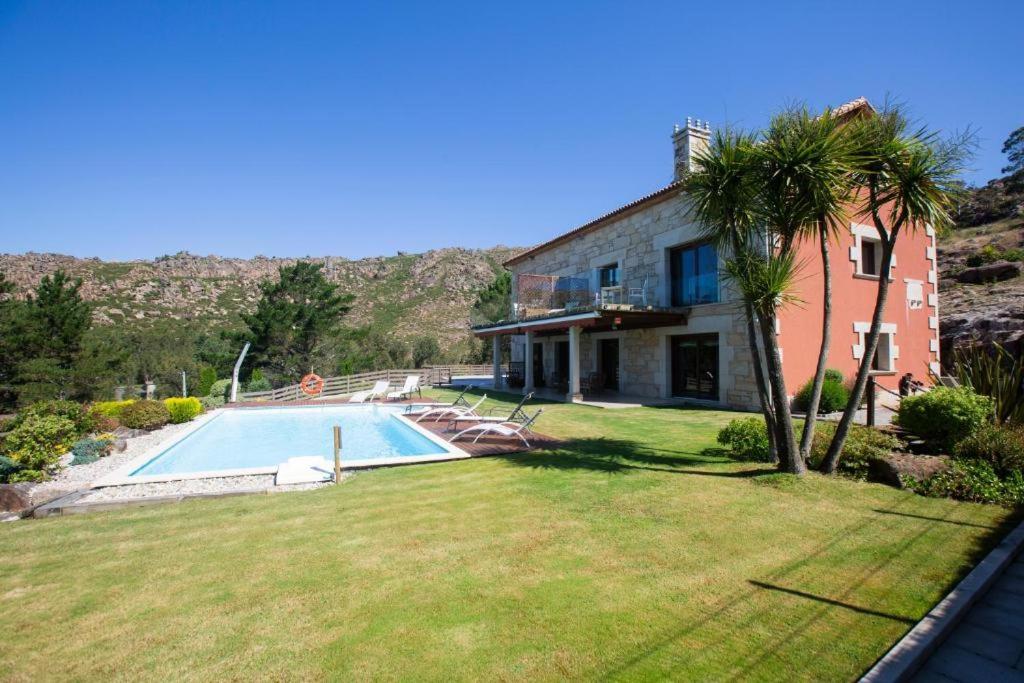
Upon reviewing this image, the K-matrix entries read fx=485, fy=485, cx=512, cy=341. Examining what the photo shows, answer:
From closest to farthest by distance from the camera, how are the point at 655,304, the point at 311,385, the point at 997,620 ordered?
the point at 997,620
the point at 655,304
the point at 311,385

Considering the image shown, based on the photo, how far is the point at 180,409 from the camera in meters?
14.9

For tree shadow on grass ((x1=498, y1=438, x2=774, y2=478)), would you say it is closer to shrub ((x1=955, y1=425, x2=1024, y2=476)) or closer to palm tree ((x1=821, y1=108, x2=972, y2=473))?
palm tree ((x1=821, y1=108, x2=972, y2=473))

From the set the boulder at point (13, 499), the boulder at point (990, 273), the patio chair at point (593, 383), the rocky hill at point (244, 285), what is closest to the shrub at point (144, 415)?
the boulder at point (13, 499)

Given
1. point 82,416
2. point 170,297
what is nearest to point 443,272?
point 170,297

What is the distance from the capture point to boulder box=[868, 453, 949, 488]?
6.06 m

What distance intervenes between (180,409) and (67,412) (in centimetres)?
450

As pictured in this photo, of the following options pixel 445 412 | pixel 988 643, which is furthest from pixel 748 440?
pixel 445 412

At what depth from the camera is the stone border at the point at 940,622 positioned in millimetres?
2660

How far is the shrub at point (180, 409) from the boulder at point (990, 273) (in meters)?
34.5

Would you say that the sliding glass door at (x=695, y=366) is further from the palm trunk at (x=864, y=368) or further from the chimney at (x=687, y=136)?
the palm trunk at (x=864, y=368)

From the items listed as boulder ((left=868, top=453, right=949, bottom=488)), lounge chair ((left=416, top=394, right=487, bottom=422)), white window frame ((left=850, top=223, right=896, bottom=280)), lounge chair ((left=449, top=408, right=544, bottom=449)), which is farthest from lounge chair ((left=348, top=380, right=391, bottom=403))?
white window frame ((left=850, top=223, right=896, bottom=280))

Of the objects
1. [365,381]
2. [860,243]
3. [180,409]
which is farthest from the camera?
[365,381]

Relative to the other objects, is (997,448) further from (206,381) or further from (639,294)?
(206,381)

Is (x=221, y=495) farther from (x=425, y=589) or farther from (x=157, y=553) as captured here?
(x=425, y=589)
